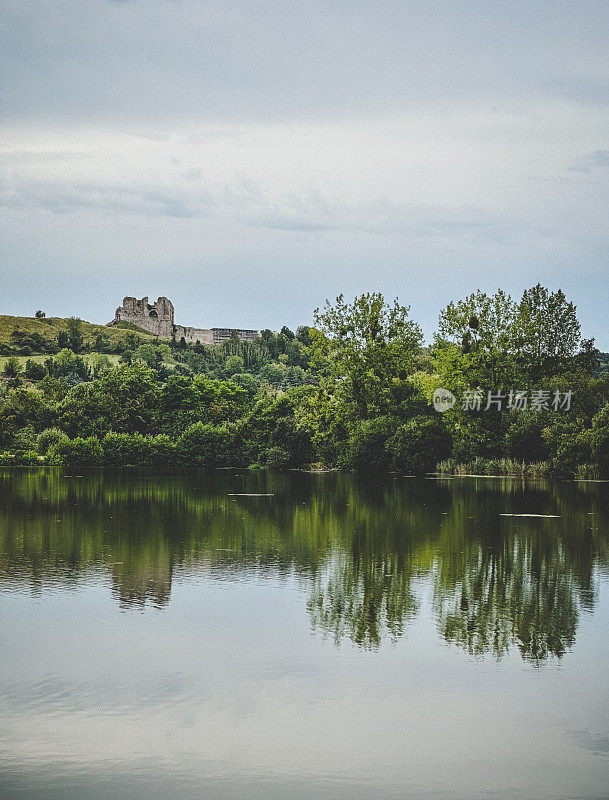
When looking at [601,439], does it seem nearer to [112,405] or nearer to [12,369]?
[112,405]

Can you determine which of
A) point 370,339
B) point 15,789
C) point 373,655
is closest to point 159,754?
point 15,789

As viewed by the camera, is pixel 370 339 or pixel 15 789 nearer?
pixel 15 789

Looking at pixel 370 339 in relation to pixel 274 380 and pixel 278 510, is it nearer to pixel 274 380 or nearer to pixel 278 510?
pixel 278 510

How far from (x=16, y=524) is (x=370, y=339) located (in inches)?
1295

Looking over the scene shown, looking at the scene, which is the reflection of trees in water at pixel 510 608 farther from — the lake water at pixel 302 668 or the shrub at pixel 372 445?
the shrub at pixel 372 445

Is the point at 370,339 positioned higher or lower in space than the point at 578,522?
higher

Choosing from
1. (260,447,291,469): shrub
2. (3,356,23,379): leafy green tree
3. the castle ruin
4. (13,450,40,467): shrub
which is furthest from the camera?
the castle ruin

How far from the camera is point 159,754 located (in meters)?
4.57

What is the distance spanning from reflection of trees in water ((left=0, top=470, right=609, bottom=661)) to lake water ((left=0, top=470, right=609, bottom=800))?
6 centimetres

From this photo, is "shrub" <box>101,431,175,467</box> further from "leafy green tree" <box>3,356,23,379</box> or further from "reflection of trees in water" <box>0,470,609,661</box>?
"leafy green tree" <box>3,356,23,379</box>

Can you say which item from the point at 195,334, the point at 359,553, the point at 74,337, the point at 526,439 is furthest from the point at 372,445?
the point at 195,334

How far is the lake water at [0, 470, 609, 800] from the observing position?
4.37 meters

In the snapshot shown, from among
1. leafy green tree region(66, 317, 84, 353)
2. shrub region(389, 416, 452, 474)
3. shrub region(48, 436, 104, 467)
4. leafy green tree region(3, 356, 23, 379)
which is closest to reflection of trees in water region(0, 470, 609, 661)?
shrub region(389, 416, 452, 474)

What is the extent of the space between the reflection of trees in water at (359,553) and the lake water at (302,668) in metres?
0.06
